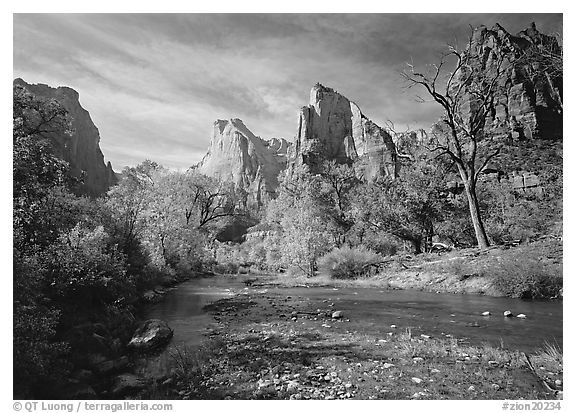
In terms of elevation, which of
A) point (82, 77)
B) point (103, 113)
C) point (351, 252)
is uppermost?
point (82, 77)

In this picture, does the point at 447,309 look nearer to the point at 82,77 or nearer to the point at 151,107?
the point at 151,107

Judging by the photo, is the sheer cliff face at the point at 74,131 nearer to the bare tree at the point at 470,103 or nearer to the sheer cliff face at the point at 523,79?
the sheer cliff face at the point at 523,79

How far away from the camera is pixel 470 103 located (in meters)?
17.2

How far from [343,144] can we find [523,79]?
1694 centimetres

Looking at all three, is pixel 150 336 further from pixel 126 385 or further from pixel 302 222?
pixel 302 222

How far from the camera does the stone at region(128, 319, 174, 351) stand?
667cm

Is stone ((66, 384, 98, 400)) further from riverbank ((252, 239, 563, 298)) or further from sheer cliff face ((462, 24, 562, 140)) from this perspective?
riverbank ((252, 239, 563, 298))

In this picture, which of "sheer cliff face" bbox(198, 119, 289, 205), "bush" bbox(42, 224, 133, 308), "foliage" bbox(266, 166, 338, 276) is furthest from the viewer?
"foliage" bbox(266, 166, 338, 276)

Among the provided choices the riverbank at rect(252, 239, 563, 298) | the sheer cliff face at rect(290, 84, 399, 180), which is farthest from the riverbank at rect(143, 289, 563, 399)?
the sheer cliff face at rect(290, 84, 399, 180)

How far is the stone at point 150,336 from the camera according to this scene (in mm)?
6671
